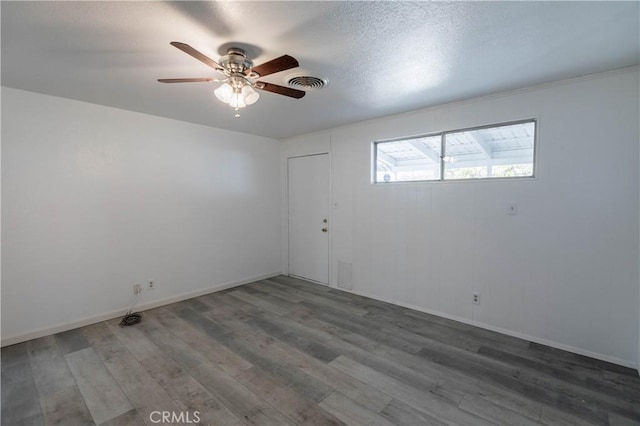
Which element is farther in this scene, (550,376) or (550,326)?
(550,326)

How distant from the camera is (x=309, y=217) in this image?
4.82 metres

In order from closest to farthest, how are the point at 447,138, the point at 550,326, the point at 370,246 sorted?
1. the point at 550,326
2. the point at 447,138
3. the point at 370,246

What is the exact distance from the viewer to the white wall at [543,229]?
2.36 m

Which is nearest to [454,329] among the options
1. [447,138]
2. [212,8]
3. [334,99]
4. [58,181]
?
[447,138]

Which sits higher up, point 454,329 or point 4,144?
point 4,144

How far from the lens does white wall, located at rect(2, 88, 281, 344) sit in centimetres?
279

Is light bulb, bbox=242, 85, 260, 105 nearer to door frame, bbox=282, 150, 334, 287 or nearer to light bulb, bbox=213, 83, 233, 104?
light bulb, bbox=213, 83, 233, 104

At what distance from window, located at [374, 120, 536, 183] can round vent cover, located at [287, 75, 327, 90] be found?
1.60 metres

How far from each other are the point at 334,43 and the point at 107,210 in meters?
3.13

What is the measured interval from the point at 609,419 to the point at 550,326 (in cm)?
97

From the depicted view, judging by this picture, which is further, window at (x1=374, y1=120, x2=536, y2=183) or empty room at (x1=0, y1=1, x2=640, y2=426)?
window at (x1=374, y1=120, x2=536, y2=183)

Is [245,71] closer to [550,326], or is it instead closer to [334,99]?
[334,99]

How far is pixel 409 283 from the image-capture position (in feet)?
11.9

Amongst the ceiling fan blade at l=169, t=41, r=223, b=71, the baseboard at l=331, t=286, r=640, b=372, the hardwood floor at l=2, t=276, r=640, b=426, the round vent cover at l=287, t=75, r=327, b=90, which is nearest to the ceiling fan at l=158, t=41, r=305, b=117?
the ceiling fan blade at l=169, t=41, r=223, b=71
